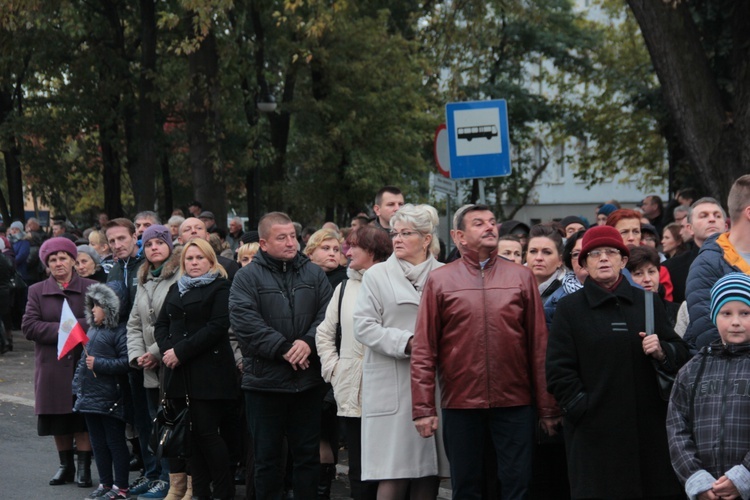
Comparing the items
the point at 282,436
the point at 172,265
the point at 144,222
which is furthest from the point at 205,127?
the point at 282,436

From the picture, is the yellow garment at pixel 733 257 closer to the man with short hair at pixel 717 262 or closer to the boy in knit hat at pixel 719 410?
the man with short hair at pixel 717 262

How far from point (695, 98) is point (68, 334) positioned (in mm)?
7788

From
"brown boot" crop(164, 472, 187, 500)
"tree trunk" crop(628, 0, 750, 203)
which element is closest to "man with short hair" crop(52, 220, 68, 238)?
"tree trunk" crop(628, 0, 750, 203)

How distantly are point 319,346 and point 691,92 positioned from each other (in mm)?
7337

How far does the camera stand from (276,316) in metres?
7.97

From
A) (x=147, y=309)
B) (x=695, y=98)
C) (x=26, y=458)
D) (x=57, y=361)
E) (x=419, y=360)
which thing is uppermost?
(x=695, y=98)

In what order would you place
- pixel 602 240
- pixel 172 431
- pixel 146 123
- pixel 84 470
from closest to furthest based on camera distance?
pixel 602 240
pixel 172 431
pixel 84 470
pixel 146 123

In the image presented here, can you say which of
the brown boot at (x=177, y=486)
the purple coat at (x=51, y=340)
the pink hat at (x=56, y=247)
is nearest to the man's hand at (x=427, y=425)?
the brown boot at (x=177, y=486)

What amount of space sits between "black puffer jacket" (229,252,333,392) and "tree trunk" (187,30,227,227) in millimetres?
12968

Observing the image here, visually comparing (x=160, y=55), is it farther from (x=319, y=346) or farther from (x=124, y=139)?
(x=319, y=346)

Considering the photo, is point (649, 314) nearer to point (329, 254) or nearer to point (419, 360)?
point (419, 360)

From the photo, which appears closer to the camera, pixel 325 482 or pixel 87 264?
pixel 325 482

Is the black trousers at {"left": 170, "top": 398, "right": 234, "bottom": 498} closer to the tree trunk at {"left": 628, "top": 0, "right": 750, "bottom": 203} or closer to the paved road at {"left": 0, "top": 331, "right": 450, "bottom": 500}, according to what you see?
the paved road at {"left": 0, "top": 331, "right": 450, "bottom": 500}

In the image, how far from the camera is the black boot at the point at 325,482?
8.83m
